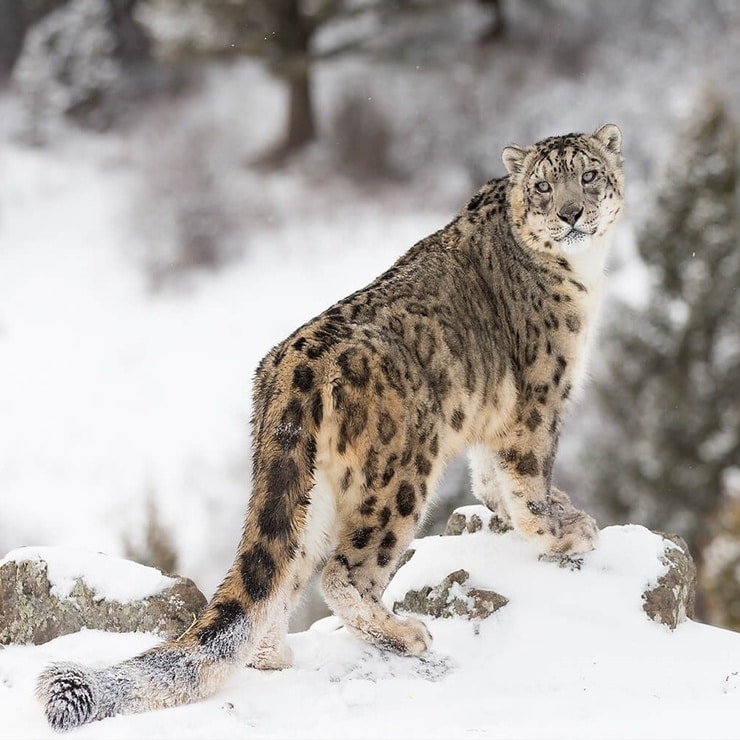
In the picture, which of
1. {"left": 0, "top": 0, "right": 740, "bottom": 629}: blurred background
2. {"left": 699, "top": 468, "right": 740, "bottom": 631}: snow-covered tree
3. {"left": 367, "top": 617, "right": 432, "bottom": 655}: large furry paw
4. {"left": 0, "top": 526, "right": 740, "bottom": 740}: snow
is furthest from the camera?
{"left": 0, "top": 0, "right": 740, "bottom": 629}: blurred background

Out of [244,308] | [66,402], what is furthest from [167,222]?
[66,402]

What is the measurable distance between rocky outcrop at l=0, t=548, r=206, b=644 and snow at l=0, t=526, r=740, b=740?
11 centimetres

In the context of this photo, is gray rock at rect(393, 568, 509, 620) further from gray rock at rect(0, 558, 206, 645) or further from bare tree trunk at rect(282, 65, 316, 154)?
bare tree trunk at rect(282, 65, 316, 154)

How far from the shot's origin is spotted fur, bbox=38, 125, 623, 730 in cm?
559

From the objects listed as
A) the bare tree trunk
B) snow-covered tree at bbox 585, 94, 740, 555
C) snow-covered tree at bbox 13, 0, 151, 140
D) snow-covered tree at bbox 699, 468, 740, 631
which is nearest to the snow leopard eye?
snow-covered tree at bbox 699, 468, 740, 631

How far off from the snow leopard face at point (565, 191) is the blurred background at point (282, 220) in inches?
286

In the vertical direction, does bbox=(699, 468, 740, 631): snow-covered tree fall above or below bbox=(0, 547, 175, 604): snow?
below

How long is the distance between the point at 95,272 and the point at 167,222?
3.05 m

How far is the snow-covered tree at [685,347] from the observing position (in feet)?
71.3

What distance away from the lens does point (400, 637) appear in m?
6.32

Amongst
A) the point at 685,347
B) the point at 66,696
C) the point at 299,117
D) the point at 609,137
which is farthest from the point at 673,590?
the point at 299,117

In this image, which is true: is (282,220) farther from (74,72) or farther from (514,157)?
(514,157)

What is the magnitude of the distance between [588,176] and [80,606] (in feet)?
12.3

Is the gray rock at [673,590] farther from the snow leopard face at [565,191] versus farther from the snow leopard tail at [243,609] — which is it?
the snow leopard tail at [243,609]
